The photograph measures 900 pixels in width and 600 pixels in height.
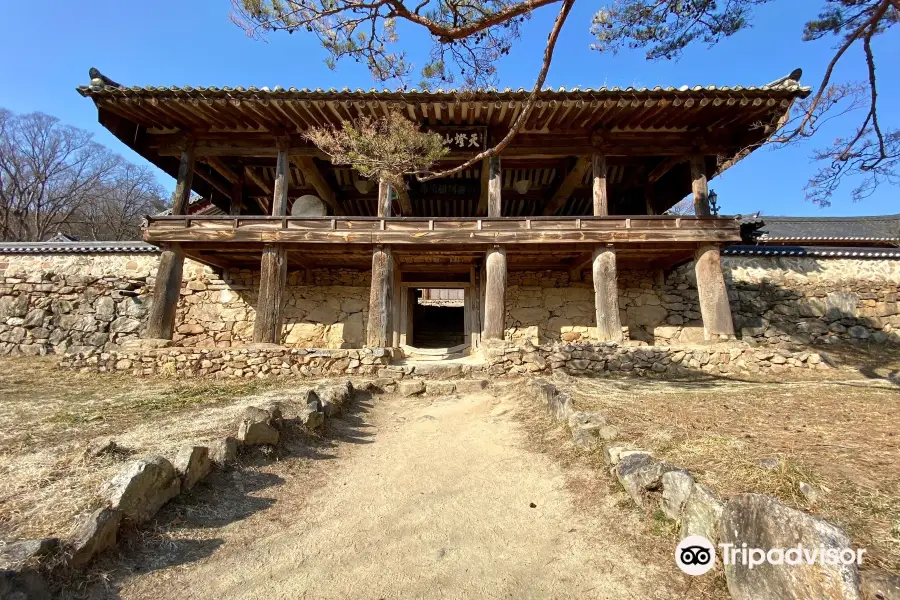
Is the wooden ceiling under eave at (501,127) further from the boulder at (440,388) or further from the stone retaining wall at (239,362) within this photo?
the boulder at (440,388)

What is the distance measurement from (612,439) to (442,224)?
587 cm

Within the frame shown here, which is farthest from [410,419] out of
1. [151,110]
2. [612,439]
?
[151,110]

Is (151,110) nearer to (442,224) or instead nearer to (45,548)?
(442,224)

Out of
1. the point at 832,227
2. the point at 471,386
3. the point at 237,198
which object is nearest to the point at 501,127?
the point at 471,386

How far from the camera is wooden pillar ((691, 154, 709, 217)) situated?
26.8 feet

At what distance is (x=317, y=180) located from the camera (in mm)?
9242

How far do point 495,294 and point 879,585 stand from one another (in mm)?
6681

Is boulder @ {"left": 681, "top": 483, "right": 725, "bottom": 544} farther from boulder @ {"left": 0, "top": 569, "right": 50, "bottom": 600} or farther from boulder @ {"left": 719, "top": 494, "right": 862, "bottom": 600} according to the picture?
boulder @ {"left": 0, "top": 569, "right": 50, "bottom": 600}

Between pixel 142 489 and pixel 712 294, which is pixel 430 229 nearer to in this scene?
pixel 712 294

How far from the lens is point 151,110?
298 inches

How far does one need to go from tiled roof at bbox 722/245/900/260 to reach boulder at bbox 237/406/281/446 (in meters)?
11.2

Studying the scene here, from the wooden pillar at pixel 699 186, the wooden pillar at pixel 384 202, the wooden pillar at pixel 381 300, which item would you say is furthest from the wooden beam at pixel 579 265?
the wooden pillar at pixel 384 202

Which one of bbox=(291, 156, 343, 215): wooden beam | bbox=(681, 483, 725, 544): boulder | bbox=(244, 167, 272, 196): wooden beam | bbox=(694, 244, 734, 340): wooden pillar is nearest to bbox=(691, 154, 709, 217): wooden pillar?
bbox=(694, 244, 734, 340): wooden pillar

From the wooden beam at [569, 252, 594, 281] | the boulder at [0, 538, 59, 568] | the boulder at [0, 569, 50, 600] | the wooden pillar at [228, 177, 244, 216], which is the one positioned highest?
the wooden pillar at [228, 177, 244, 216]
